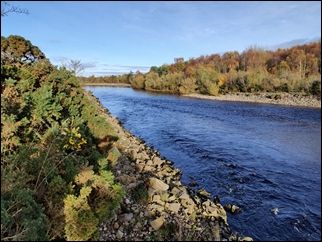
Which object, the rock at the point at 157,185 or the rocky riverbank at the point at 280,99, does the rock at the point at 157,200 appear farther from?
the rocky riverbank at the point at 280,99

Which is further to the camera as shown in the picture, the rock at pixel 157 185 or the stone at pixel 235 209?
the rock at pixel 157 185

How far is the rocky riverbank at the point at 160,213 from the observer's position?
22.5 feet

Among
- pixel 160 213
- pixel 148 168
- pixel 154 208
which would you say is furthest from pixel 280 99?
pixel 160 213

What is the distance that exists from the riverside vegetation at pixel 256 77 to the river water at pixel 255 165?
17567mm

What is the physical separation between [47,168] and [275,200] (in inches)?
278

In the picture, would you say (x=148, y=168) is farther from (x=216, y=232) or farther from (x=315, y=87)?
(x=315, y=87)

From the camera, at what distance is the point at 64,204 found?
6090 millimetres

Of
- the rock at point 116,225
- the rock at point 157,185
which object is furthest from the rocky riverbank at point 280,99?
the rock at point 116,225

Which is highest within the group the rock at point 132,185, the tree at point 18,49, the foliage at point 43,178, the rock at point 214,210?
the tree at point 18,49

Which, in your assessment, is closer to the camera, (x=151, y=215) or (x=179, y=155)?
(x=151, y=215)

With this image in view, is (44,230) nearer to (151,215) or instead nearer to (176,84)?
(151,215)

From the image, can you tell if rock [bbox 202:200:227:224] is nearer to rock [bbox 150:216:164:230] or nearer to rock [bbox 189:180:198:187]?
rock [bbox 150:216:164:230]

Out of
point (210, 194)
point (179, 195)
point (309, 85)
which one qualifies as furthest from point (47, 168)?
point (309, 85)

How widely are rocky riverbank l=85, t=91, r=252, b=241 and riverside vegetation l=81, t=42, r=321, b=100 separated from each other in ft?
90.4
